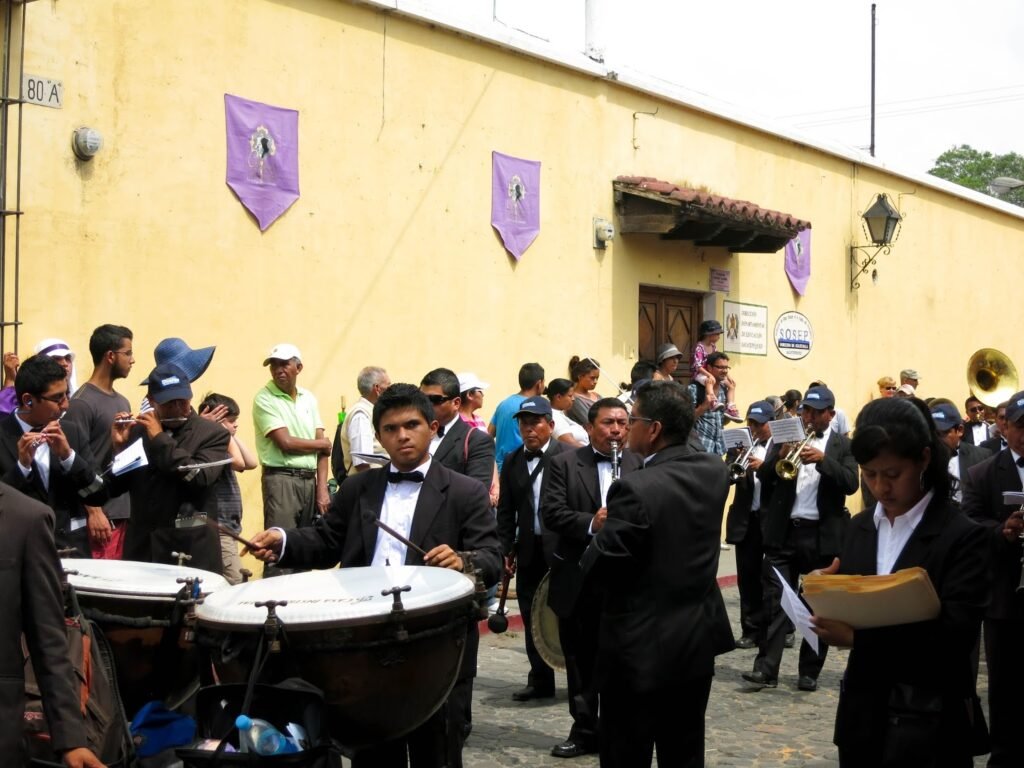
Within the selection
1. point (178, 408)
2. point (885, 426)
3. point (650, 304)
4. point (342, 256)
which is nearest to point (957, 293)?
point (650, 304)

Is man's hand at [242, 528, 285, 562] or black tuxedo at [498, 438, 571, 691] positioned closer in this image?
man's hand at [242, 528, 285, 562]

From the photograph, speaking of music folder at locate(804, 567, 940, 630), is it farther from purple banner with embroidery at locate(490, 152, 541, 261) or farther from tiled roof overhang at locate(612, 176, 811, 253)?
tiled roof overhang at locate(612, 176, 811, 253)

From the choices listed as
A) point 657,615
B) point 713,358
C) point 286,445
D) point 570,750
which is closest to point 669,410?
point 657,615

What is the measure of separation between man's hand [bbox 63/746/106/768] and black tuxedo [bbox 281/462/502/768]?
143 cm

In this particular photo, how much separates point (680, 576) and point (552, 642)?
3.15 meters

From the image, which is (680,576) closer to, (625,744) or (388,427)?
(625,744)

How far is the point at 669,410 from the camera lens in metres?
5.63

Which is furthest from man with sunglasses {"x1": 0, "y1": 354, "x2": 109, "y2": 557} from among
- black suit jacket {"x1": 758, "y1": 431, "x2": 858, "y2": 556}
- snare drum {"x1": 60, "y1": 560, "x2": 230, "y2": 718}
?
black suit jacket {"x1": 758, "y1": 431, "x2": 858, "y2": 556}

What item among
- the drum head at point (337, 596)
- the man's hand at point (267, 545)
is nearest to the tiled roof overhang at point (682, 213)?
the man's hand at point (267, 545)

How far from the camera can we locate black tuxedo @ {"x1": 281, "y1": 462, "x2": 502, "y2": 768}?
548 cm

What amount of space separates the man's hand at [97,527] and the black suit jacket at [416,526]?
260 cm

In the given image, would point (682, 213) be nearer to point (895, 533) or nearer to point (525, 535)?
point (525, 535)

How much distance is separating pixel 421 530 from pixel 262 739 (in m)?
1.40

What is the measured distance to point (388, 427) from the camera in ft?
18.4
